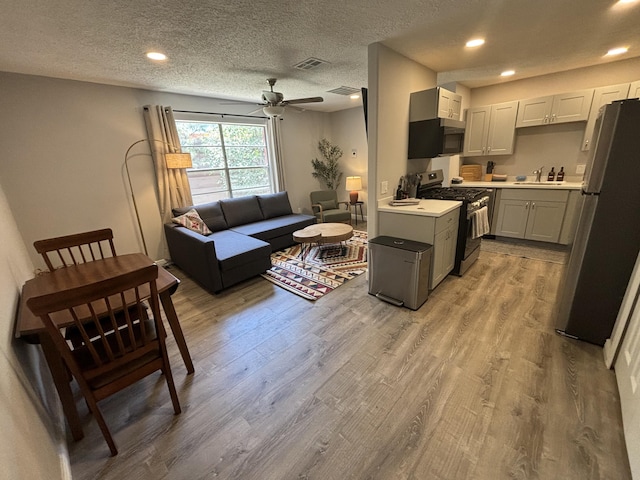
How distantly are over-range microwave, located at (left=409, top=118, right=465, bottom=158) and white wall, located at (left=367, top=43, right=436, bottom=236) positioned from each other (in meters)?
0.09

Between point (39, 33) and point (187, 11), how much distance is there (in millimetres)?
1180

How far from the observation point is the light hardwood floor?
1.34 meters

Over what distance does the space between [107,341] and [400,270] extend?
2.29 metres

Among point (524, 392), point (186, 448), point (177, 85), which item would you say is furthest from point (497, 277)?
point (177, 85)

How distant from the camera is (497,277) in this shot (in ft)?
10.4

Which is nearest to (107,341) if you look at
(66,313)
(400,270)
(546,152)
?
(66,313)

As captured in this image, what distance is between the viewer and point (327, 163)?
6238mm

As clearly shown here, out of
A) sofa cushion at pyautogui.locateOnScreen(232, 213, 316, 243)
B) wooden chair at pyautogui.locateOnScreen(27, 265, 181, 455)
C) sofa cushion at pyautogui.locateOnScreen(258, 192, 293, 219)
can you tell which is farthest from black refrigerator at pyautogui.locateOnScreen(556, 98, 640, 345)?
sofa cushion at pyautogui.locateOnScreen(258, 192, 293, 219)

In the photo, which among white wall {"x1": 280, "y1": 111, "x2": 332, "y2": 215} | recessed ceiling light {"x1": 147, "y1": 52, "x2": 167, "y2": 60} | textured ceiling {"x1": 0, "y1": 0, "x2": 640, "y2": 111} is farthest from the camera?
white wall {"x1": 280, "y1": 111, "x2": 332, "y2": 215}

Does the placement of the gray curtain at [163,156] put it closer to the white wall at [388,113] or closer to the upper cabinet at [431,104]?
the white wall at [388,113]

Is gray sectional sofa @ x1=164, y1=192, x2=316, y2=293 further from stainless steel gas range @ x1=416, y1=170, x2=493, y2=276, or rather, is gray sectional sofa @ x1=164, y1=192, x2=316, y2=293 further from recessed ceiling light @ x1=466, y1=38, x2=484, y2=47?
recessed ceiling light @ x1=466, y1=38, x2=484, y2=47

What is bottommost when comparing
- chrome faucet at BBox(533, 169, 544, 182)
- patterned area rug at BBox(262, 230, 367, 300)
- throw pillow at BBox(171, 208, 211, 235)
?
patterned area rug at BBox(262, 230, 367, 300)

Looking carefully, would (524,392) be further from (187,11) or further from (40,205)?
(40,205)

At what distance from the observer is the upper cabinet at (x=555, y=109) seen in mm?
3600
